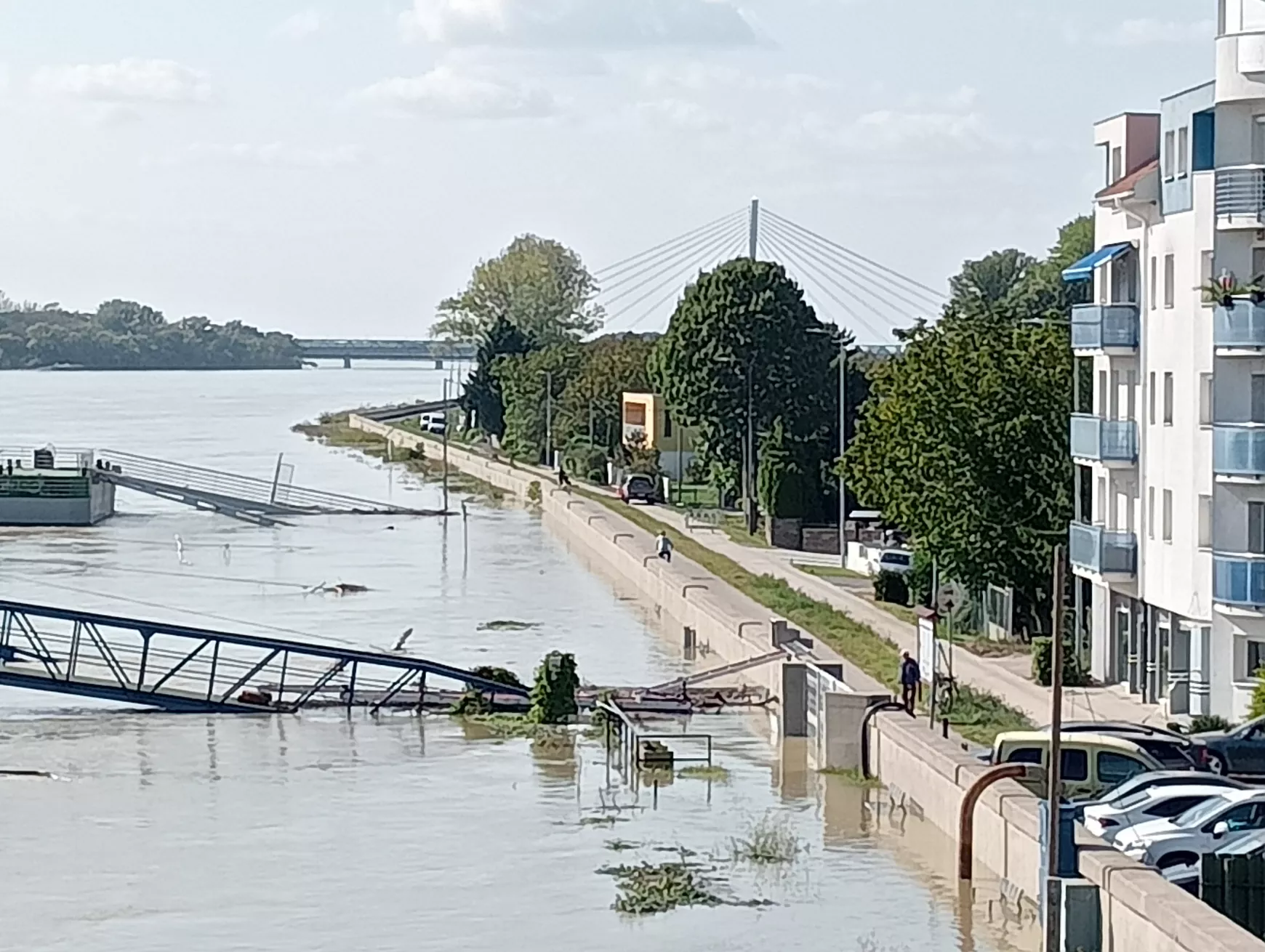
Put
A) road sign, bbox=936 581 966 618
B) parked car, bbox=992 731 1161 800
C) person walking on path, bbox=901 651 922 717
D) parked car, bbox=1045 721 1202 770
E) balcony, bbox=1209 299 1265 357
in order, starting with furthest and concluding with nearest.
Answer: road sign, bbox=936 581 966 618 → person walking on path, bbox=901 651 922 717 → balcony, bbox=1209 299 1265 357 → parked car, bbox=1045 721 1202 770 → parked car, bbox=992 731 1161 800

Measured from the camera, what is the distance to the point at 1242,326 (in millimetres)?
35938

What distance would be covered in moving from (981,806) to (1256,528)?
32.7ft

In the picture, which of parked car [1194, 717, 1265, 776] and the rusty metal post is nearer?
the rusty metal post

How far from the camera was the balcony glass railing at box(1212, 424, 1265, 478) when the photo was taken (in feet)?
118

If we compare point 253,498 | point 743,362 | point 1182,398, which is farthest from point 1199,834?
point 253,498

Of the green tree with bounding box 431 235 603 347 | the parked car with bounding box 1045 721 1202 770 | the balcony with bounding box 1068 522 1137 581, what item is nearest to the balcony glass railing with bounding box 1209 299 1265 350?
the balcony with bounding box 1068 522 1137 581

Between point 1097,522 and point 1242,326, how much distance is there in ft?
23.4

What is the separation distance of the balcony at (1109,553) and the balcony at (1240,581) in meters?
3.72

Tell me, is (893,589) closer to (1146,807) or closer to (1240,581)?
(1240,581)

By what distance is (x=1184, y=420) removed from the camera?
124 ft

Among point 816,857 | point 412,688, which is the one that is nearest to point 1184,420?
point 816,857

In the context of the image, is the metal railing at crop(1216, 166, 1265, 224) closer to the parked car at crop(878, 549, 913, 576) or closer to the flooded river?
the flooded river

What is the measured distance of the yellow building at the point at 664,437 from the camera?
9738 cm

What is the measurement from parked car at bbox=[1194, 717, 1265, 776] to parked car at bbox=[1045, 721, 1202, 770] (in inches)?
6.9
